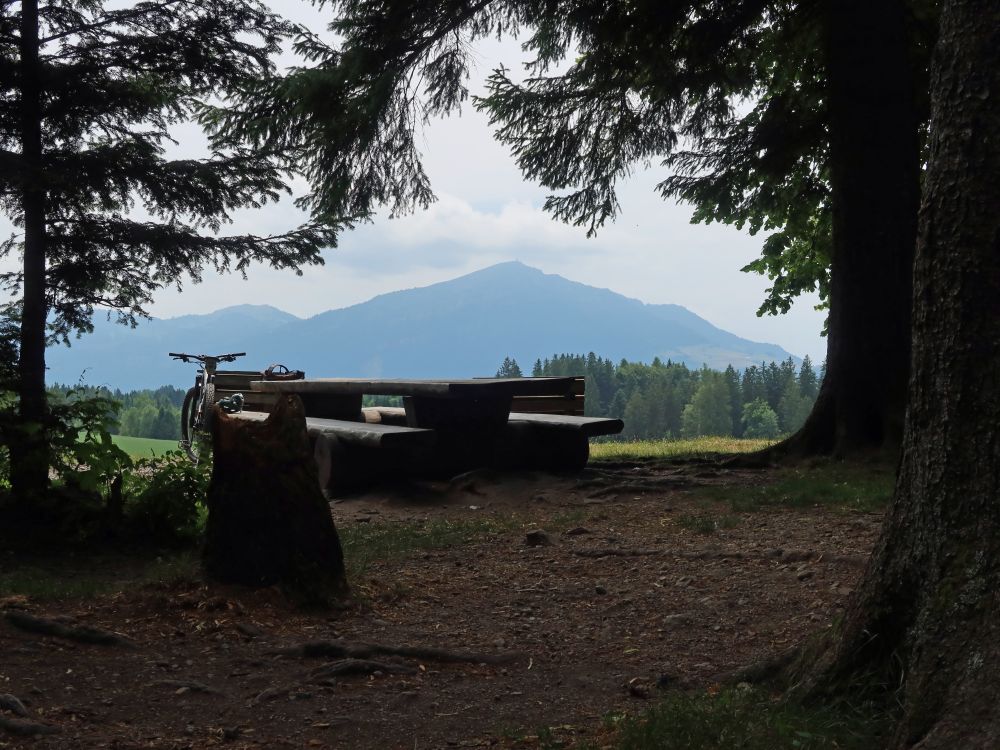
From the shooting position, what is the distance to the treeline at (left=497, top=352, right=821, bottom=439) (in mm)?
76938

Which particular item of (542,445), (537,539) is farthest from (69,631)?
(542,445)

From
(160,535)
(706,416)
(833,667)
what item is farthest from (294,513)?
(706,416)

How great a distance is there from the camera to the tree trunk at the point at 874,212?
11242 millimetres

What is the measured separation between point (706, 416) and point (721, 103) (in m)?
69.3

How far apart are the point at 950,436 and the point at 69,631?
14.2 feet

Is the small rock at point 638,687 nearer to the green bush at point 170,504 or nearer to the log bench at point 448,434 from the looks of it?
the green bush at point 170,504

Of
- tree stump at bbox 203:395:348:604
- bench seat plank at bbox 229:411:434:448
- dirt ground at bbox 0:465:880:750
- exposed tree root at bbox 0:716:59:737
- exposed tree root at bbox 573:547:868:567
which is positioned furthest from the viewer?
bench seat plank at bbox 229:411:434:448

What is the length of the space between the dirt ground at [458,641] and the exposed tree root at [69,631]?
0.10 feet

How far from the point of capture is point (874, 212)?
37.0 ft

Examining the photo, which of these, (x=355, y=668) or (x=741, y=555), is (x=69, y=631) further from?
(x=741, y=555)

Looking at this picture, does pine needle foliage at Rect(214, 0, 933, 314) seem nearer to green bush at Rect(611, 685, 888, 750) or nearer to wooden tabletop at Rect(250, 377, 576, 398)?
wooden tabletop at Rect(250, 377, 576, 398)

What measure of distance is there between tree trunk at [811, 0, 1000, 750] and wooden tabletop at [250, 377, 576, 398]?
22.1ft

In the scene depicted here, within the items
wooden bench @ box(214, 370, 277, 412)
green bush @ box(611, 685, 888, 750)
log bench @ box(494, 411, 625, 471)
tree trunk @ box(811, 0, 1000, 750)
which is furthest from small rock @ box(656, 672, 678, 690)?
wooden bench @ box(214, 370, 277, 412)

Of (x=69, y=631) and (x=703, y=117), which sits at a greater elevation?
(x=703, y=117)
